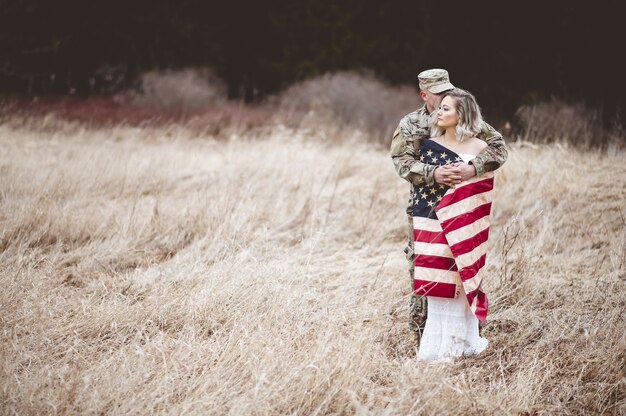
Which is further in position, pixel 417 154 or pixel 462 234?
pixel 417 154

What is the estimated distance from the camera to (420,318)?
9.70ft

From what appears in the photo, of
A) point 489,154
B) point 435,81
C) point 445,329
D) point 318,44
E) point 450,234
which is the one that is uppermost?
point 318,44

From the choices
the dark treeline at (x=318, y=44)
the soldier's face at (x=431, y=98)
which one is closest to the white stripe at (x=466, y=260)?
the soldier's face at (x=431, y=98)

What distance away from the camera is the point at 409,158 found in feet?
9.08

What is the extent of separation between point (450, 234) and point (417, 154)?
1.60ft

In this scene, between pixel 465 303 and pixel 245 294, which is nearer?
pixel 465 303

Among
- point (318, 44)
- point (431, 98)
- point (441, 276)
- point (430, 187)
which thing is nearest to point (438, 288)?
point (441, 276)

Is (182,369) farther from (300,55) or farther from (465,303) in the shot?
(300,55)

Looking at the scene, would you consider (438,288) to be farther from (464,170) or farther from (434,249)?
(464,170)

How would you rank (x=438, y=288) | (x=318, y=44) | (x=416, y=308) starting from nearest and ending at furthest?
(x=438, y=288), (x=416, y=308), (x=318, y=44)

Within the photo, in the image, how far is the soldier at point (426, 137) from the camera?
262 cm

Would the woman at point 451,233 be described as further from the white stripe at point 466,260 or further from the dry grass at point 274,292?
the dry grass at point 274,292

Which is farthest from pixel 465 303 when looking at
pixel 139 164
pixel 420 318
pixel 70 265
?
pixel 139 164

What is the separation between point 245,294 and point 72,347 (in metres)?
1.08
